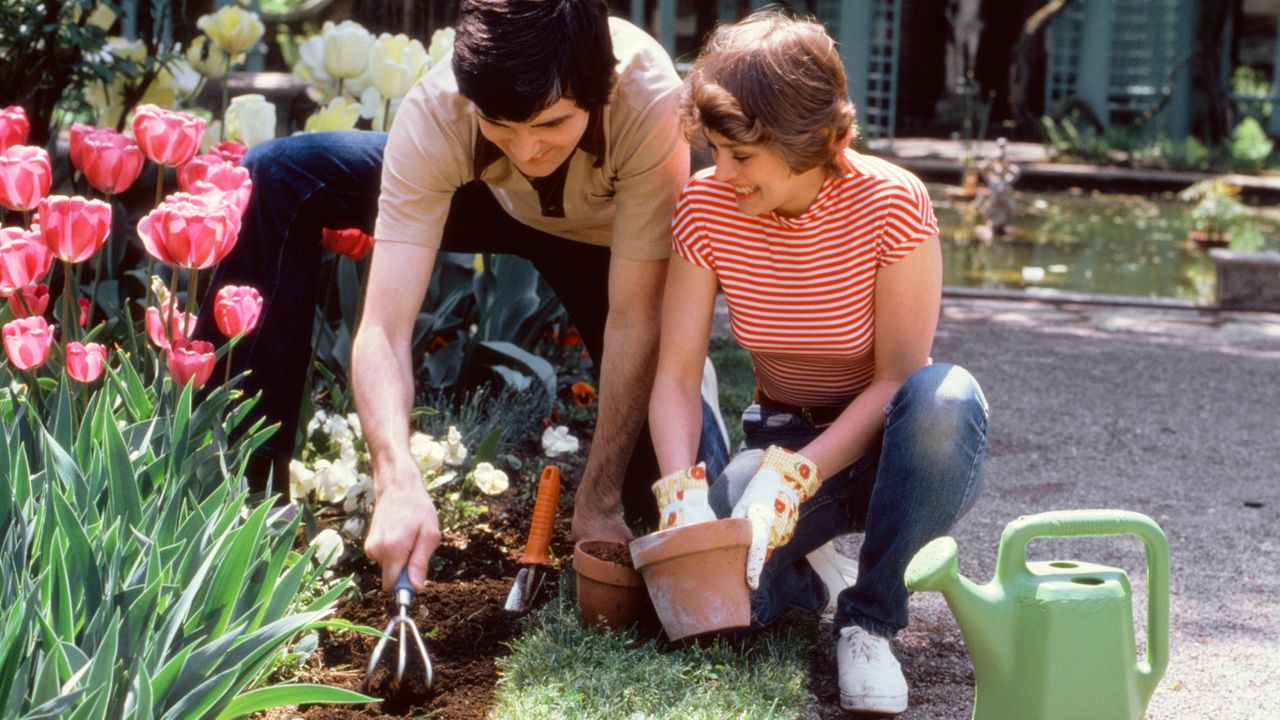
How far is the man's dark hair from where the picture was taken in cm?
211

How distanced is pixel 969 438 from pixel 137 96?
8.05 feet

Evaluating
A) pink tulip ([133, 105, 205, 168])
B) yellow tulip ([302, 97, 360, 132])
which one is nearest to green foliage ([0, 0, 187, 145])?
yellow tulip ([302, 97, 360, 132])

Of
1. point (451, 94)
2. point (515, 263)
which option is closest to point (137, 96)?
point (515, 263)

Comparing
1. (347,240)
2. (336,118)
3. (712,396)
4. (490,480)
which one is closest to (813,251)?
(712,396)

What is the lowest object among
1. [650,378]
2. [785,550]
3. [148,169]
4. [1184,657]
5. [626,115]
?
[1184,657]

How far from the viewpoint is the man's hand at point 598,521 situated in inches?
103

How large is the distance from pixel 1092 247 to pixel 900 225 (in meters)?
7.19

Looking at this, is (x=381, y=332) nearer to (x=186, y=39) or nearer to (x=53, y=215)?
(x=53, y=215)

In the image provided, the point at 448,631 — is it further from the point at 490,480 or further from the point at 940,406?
the point at 940,406

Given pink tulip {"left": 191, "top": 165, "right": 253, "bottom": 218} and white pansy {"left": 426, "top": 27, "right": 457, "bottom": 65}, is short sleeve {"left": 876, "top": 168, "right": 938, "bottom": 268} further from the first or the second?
white pansy {"left": 426, "top": 27, "right": 457, "bottom": 65}

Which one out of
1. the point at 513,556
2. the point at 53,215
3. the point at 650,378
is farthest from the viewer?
the point at 513,556

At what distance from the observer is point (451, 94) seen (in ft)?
7.95

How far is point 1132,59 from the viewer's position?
15.5 m

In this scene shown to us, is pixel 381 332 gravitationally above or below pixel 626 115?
below
